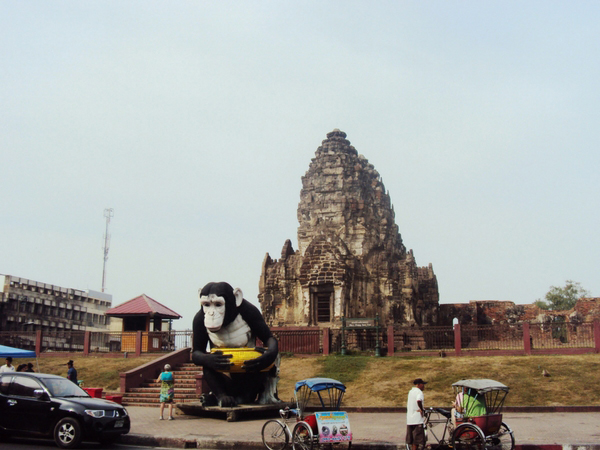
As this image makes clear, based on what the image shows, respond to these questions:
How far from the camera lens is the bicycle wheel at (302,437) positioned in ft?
33.3

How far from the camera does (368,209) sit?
37.8m

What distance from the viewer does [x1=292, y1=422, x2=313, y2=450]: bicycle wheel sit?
10.1 metres

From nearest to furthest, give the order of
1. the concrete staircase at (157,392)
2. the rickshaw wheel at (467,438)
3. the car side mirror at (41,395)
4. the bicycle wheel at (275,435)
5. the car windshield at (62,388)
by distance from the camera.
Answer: the rickshaw wheel at (467,438)
the bicycle wheel at (275,435)
the car side mirror at (41,395)
the car windshield at (62,388)
the concrete staircase at (157,392)

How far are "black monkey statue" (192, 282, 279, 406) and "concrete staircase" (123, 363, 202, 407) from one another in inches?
170

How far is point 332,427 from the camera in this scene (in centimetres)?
1027

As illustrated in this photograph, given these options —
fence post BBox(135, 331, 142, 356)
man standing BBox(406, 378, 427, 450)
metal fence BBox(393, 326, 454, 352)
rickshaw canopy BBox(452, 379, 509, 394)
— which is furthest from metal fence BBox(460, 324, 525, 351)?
man standing BBox(406, 378, 427, 450)

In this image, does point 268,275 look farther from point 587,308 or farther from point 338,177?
point 587,308

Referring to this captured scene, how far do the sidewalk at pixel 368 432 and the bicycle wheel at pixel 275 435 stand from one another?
1.57 ft

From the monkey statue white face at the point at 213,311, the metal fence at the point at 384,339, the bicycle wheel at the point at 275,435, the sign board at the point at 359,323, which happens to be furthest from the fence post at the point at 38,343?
the bicycle wheel at the point at 275,435

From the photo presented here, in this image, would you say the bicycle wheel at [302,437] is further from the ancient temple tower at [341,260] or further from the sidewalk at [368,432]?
the ancient temple tower at [341,260]

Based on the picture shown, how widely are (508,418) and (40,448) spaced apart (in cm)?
1133

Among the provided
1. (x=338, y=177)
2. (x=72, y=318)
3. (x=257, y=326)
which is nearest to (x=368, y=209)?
(x=338, y=177)

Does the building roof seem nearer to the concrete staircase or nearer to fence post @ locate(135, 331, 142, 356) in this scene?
fence post @ locate(135, 331, 142, 356)

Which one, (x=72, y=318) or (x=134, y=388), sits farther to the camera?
(x=72, y=318)
